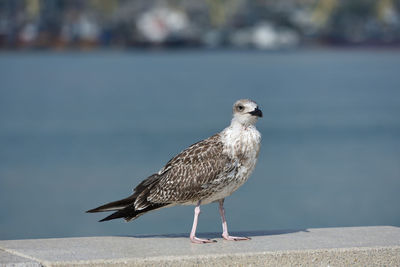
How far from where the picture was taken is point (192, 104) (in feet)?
242

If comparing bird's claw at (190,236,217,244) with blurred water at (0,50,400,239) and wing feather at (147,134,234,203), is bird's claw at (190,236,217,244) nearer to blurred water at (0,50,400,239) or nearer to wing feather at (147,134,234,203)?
wing feather at (147,134,234,203)

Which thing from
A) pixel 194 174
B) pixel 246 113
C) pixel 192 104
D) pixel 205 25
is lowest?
pixel 194 174

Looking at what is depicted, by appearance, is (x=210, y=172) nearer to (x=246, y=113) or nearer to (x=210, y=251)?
(x=246, y=113)

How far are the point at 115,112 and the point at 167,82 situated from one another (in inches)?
1457

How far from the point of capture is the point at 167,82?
349 feet

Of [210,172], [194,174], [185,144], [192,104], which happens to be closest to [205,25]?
[192,104]

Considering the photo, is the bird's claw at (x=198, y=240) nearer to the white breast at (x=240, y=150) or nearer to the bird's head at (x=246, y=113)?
the white breast at (x=240, y=150)

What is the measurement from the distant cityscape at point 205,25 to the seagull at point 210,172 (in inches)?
6014

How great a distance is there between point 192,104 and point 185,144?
28785 mm

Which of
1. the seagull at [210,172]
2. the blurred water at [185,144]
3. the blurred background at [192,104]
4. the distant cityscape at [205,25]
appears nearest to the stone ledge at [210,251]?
the seagull at [210,172]

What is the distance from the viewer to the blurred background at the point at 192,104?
1113 inches

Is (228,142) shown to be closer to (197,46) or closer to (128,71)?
(128,71)

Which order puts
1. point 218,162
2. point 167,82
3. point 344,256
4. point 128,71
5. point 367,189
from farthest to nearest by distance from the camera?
point 128,71, point 167,82, point 367,189, point 218,162, point 344,256

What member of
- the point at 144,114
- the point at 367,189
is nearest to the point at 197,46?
the point at 144,114
